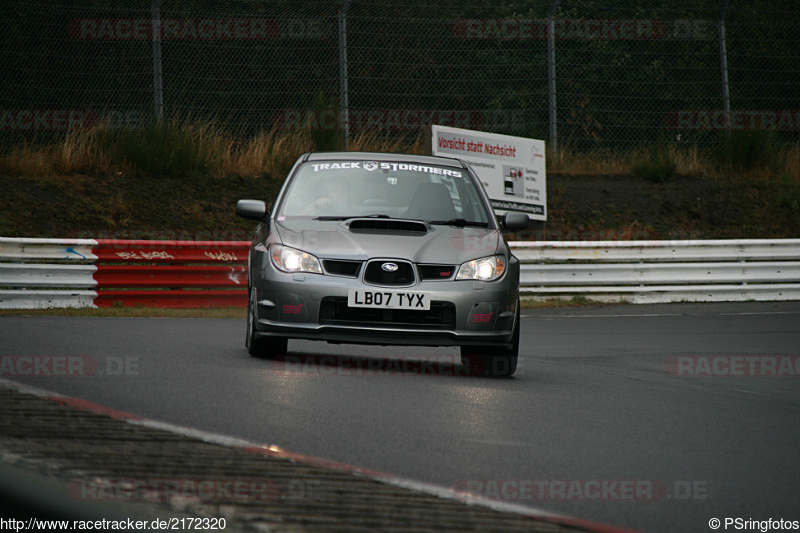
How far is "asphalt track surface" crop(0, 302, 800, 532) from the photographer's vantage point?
4.55 metres

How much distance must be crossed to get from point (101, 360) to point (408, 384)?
2.16 meters

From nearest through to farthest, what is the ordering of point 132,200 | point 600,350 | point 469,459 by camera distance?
point 469,459 → point 600,350 → point 132,200

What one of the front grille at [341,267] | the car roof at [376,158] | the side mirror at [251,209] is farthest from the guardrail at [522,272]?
the front grille at [341,267]

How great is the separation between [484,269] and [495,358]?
773 millimetres

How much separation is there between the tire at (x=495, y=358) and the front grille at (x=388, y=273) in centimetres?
89

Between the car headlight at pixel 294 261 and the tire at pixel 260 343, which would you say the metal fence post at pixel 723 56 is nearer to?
the tire at pixel 260 343

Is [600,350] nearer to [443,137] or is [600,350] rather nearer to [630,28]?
[443,137]

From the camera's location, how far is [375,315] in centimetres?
777

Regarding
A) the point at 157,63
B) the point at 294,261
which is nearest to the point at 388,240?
the point at 294,261

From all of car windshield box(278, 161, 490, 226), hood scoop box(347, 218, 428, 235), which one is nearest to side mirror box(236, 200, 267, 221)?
car windshield box(278, 161, 490, 226)

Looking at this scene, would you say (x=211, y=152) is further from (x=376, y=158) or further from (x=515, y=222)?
(x=515, y=222)

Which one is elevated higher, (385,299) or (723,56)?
(723,56)

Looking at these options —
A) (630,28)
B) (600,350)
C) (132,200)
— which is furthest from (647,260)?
(630,28)

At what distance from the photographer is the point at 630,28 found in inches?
1073
